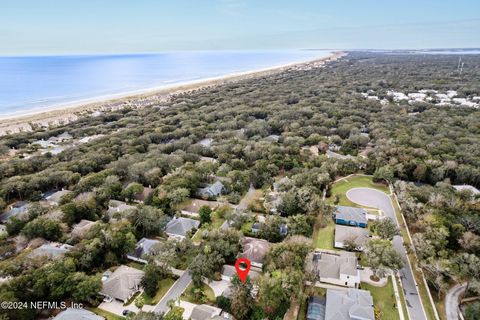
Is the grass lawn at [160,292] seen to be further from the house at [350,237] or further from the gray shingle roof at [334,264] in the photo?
the house at [350,237]

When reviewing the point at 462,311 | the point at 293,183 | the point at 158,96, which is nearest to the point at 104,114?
the point at 158,96

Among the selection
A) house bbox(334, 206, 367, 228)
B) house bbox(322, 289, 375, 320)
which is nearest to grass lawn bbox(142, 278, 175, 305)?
house bbox(322, 289, 375, 320)

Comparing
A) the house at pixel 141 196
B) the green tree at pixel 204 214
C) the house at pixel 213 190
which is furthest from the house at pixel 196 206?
the house at pixel 141 196

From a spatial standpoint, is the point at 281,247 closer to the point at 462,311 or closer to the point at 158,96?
the point at 462,311

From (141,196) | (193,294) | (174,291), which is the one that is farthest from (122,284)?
(141,196)

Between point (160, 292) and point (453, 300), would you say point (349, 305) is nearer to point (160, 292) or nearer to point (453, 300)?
point (453, 300)
